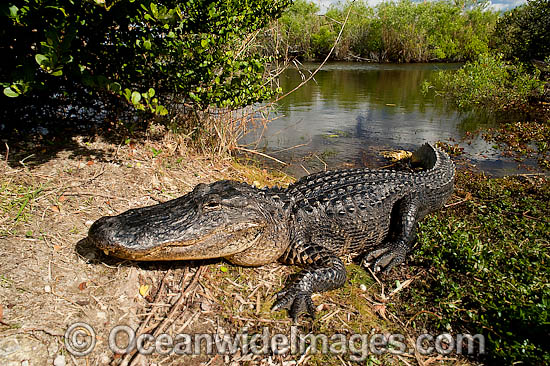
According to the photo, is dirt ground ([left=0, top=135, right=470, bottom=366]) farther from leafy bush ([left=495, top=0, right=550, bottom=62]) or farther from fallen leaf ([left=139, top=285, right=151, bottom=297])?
leafy bush ([left=495, top=0, right=550, bottom=62])

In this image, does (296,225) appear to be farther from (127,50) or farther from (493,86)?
(493,86)

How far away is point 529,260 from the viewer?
9.86 ft

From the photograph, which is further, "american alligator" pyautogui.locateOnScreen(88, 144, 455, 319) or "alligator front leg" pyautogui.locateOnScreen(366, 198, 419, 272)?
"alligator front leg" pyautogui.locateOnScreen(366, 198, 419, 272)

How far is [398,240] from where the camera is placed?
3.45 meters

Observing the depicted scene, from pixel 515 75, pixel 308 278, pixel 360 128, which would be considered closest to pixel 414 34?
pixel 515 75

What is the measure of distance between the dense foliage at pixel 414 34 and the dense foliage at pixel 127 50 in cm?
1849

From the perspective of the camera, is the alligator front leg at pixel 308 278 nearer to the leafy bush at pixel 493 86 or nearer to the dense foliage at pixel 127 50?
the dense foliage at pixel 127 50

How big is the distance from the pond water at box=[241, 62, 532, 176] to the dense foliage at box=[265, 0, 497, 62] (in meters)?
11.5

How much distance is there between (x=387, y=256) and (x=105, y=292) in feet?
8.30

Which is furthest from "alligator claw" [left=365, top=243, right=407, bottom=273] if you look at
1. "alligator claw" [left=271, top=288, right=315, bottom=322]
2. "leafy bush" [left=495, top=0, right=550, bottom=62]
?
"leafy bush" [left=495, top=0, right=550, bottom=62]

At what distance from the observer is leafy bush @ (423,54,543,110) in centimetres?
965

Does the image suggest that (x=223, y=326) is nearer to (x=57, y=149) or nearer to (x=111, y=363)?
(x=111, y=363)

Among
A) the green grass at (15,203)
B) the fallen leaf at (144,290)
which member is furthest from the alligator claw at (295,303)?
the green grass at (15,203)

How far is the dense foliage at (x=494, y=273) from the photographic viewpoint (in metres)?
2.11
